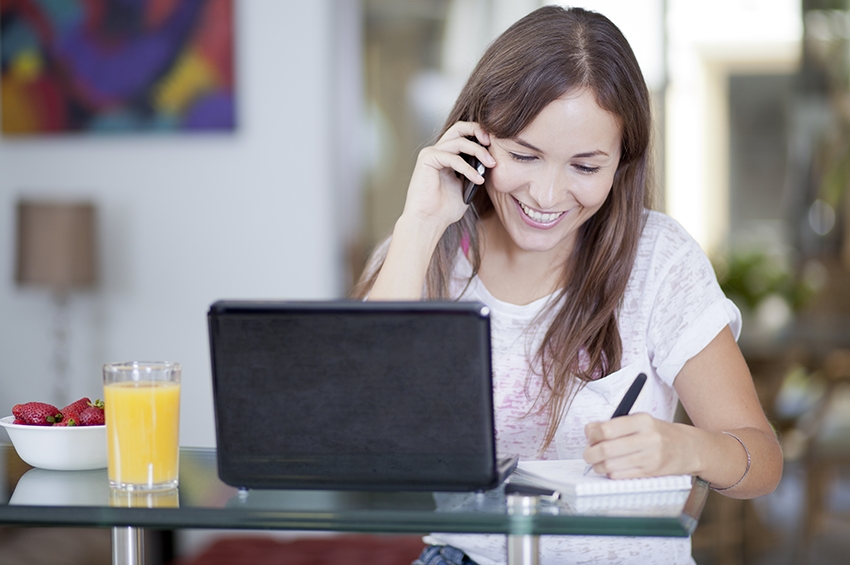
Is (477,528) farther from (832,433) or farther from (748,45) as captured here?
(748,45)

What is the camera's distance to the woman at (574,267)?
1.38 meters

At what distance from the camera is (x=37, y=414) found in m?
1.16

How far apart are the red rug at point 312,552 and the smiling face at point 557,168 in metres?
1.28

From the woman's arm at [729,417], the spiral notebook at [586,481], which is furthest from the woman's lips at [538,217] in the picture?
the spiral notebook at [586,481]

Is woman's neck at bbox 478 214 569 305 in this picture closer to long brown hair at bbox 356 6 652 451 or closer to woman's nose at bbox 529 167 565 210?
long brown hair at bbox 356 6 652 451

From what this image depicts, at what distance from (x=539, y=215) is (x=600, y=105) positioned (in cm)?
19

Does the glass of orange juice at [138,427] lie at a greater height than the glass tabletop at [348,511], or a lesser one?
greater

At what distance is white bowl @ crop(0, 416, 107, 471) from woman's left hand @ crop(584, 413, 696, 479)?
570 millimetres

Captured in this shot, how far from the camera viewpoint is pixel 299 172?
3750 mm

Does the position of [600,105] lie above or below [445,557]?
above

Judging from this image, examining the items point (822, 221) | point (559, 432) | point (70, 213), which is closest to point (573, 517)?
point (559, 432)

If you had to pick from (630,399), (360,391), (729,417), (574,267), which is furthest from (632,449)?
(574,267)

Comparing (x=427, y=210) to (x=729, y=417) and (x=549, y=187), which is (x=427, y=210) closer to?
(x=549, y=187)

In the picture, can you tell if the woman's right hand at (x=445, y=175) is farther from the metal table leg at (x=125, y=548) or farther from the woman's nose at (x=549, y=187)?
the metal table leg at (x=125, y=548)
